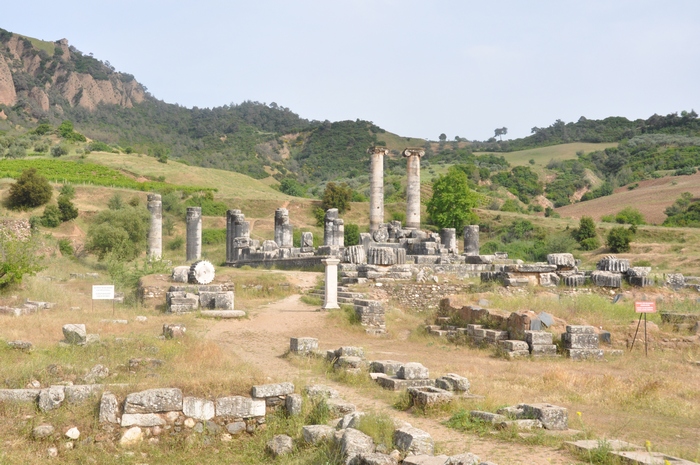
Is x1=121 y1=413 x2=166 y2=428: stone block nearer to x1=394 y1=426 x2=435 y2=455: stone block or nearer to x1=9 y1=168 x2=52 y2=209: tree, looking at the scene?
x1=394 y1=426 x2=435 y2=455: stone block

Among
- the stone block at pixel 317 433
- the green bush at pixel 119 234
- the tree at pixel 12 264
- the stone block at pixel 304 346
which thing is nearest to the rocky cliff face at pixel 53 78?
the green bush at pixel 119 234

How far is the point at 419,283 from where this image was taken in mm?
23250

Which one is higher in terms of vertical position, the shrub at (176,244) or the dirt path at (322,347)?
the shrub at (176,244)

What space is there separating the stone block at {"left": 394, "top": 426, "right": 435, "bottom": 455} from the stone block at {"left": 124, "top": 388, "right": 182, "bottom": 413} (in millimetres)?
3038

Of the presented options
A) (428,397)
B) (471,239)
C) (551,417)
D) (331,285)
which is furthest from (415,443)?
(471,239)

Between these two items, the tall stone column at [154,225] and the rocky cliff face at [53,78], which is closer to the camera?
the tall stone column at [154,225]

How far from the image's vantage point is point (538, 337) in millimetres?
15852

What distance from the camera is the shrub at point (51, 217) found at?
178 feet

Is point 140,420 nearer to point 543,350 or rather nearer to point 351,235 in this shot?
point 543,350

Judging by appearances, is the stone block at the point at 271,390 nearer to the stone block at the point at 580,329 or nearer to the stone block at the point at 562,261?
the stone block at the point at 580,329

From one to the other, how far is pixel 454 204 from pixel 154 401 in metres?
50.6

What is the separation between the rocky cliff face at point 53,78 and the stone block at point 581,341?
421 feet

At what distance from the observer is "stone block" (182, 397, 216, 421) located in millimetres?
9148

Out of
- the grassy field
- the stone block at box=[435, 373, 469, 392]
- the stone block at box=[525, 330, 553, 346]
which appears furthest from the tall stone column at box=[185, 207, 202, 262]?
the grassy field
